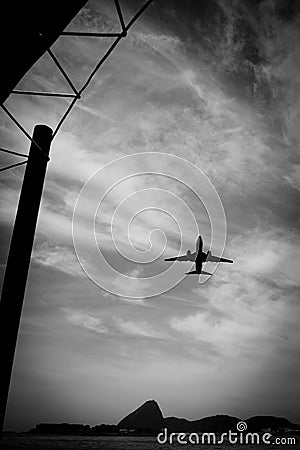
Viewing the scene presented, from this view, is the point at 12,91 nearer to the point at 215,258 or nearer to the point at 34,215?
the point at 34,215

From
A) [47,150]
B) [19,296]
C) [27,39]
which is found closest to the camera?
[27,39]

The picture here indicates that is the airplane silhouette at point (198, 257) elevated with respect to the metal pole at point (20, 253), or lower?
elevated

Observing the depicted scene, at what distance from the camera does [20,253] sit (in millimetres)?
4852

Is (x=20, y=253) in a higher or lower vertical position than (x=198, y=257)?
lower

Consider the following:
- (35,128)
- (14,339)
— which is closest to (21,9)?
(35,128)

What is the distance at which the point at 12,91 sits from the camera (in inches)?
172

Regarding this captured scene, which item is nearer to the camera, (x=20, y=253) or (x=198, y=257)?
(x=20, y=253)

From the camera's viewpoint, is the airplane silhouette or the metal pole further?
the airplane silhouette

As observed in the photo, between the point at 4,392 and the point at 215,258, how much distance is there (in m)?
28.2

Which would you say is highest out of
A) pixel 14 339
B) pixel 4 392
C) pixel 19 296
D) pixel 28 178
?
pixel 28 178

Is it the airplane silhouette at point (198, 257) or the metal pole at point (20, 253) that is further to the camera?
the airplane silhouette at point (198, 257)

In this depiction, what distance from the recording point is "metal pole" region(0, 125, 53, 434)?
174 inches

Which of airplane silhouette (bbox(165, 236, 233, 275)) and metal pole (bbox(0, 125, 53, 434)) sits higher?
airplane silhouette (bbox(165, 236, 233, 275))

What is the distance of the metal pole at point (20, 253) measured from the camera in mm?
4418
